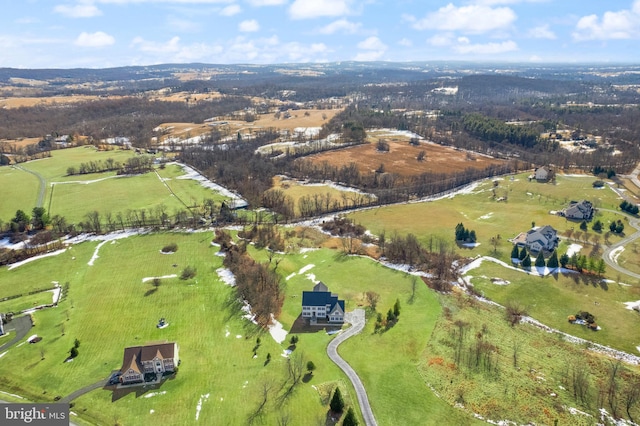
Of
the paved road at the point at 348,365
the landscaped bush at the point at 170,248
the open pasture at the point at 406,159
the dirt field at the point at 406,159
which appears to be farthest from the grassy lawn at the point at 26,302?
the dirt field at the point at 406,159

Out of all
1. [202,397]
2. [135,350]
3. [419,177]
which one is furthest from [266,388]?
[419,177]

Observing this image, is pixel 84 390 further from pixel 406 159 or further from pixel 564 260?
pixel 406 159

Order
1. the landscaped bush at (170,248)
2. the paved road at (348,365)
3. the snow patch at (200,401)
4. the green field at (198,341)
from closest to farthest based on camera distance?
the paved road at (348,365), the snow patch at (200,401), the green field at (198,341), the landscaped bush at (170,248)

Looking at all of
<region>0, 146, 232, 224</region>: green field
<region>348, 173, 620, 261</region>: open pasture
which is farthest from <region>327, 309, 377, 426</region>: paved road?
<region>0, 146, 232, 224</region>: green field

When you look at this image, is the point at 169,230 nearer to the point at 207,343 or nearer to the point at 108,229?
the point at 108,229

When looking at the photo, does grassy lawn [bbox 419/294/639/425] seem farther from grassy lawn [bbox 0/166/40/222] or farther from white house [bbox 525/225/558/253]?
grassy lawn [bbox 0/166/40/222]

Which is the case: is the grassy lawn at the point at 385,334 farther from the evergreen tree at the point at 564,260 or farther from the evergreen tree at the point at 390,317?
the evergreen tree at the point at 564,260

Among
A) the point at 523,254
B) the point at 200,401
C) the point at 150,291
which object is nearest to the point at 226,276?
the point at 150,291
